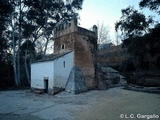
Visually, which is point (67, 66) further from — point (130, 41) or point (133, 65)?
point (133, 65)

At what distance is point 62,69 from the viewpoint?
1658cm

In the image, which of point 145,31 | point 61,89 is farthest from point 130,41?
point 61,89

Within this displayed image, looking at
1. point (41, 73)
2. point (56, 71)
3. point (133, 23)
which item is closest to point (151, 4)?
point (133, 23)

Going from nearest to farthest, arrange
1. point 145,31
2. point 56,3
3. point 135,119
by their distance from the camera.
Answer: point 135,119 → point 145,31 → point 56,3

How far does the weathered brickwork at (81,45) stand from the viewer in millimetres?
17672

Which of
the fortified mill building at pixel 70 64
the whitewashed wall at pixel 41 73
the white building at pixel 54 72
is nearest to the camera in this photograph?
the white building at pixel 54 72

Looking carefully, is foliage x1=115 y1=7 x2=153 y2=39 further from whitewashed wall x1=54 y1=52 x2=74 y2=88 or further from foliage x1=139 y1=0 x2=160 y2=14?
whitewashed wall x1=54 y1=52 x2=74 y2=88

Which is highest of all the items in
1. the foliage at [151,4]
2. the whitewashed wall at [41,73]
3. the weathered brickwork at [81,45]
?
the foliage at [151,4]

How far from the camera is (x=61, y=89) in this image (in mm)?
16469

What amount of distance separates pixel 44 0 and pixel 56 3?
1954 mm

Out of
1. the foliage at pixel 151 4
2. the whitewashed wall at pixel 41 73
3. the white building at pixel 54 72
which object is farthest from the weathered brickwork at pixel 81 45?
Answer: the foliage at pixel 151 4

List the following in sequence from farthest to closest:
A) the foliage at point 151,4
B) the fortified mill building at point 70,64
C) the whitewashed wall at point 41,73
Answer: the whitewashed wall at point 41,73, the fortified mill building at point 70,64, the foliage at point 151,4

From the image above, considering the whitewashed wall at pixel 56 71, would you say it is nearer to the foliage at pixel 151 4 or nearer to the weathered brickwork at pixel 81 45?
the weathered brickwork at pixel 81 45

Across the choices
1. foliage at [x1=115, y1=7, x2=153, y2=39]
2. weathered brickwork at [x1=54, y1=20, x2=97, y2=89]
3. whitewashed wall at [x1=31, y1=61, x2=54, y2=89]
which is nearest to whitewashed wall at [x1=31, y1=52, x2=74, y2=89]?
whitewashed wall at [x1=31, y1=61, x2=54, y2=89]
